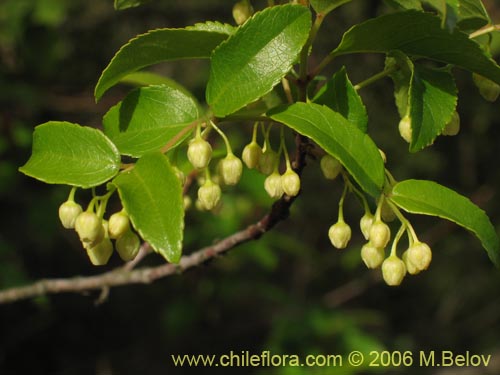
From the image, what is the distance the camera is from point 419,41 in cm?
101

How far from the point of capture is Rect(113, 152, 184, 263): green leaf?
87 centimetres

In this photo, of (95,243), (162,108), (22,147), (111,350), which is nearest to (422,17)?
(162,108)

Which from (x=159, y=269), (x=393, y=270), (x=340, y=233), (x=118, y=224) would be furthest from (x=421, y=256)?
(x=159, y=269)

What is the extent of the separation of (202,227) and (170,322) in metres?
0.45

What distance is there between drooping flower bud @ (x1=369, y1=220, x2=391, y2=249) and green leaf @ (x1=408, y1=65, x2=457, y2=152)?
0.46ft

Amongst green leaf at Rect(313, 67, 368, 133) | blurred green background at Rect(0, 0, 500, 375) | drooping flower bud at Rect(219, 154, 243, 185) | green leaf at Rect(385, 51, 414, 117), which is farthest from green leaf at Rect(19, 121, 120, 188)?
blurred green background at Rect(0, 0, 500, 375)

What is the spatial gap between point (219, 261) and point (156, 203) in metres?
2.07

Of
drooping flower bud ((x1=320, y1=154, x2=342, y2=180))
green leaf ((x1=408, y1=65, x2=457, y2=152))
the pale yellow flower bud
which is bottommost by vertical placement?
the pale yellow flower bud

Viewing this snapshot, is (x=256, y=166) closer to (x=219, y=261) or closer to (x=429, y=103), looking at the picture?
(x=429, y=103)

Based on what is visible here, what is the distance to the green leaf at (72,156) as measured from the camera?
981mm

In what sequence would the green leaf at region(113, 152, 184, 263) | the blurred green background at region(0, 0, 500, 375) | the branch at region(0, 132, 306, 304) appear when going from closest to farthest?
the green leaf at region(113, 152, 184, 263), the branch at region(0, 132, 306, 304), the blurred green background at region(0, 0, 500, 375)

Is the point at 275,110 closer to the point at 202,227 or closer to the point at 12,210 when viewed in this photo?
the point at 202,227

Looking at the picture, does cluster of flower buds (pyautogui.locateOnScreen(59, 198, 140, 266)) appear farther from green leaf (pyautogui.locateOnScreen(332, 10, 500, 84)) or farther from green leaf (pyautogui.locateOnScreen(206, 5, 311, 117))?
green leaf (pyautogui.locateOnScreen(332, 10, 500, 84))

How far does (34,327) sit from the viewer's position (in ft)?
9.91
